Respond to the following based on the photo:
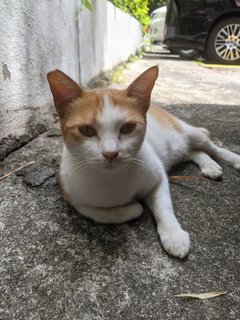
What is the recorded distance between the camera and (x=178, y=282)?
127 centimetres

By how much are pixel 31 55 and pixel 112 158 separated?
4.14 feet

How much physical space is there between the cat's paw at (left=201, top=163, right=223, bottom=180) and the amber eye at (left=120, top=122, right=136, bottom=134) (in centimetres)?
83

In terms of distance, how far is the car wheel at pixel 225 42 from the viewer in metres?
6.64

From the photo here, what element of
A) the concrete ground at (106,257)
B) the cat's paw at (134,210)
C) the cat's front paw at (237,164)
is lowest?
the concrete ground at (106,257)

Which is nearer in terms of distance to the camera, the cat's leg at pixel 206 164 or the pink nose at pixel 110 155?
the pink nose at pixel 110 155

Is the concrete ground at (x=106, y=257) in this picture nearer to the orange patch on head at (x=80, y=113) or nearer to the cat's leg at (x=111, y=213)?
the cat's leg at (x=111, y=213)

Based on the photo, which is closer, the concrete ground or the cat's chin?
the concrete ground

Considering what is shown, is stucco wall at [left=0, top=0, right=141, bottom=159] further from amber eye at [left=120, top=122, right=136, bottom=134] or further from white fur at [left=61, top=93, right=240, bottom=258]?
amber eye at [left=120, top=122, right=136, bottom=134]

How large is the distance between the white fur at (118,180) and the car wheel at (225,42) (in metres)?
5.69

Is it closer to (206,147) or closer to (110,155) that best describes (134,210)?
(110,155)

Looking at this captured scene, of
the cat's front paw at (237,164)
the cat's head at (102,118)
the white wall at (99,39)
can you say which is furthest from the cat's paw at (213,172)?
the white wall at (99,39)

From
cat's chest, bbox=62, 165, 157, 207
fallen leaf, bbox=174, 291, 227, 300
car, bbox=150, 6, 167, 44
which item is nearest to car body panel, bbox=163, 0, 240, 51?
car, bbox=150, 6, 167, 44

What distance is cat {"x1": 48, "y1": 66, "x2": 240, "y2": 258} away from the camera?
4.28 feet

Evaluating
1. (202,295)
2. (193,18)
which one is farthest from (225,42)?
(202,295)
